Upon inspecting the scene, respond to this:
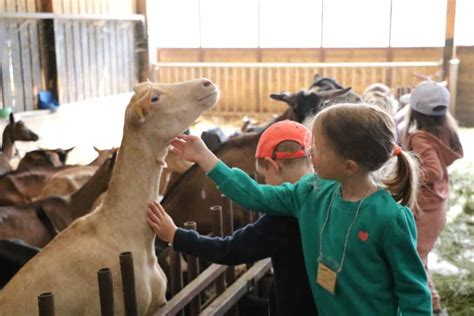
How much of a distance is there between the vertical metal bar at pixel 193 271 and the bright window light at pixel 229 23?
12541 millimetres

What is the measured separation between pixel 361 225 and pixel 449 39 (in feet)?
39.5

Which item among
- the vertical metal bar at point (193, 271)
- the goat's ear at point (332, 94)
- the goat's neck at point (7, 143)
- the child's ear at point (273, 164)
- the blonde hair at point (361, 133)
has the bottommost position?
the goat's neck at point (7, 143)

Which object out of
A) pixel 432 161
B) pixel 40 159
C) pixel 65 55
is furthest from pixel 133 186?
pixel 65 55

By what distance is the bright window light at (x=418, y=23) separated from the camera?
14.0 metres

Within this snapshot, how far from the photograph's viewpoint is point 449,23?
12.9 metres

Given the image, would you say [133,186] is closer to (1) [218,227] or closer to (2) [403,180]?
(1) [218,227]

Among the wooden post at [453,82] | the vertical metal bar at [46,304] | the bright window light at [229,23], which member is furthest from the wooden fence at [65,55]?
the vertical metal bar at [46,304]

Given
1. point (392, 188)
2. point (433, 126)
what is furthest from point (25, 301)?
point (433, 126)

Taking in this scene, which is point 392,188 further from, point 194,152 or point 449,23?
point 449,23

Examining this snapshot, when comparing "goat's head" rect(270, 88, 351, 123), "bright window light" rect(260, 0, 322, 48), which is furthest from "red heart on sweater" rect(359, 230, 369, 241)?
"bright window light" rect(260, 0, 322, 48)

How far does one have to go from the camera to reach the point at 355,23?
14500mm

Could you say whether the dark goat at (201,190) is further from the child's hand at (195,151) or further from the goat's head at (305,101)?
the child's hand at (195,151)

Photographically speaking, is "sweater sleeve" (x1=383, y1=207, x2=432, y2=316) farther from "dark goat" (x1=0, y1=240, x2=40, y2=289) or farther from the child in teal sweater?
"dark goat" (x1=0, y1=240, x2=40, y2=289)

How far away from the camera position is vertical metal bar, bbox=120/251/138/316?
6.80ft
